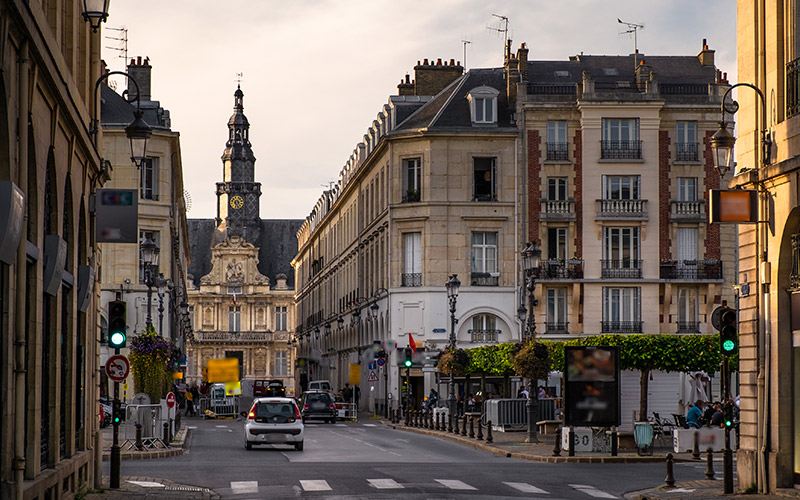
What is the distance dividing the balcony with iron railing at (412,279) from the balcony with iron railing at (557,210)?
19.6ft

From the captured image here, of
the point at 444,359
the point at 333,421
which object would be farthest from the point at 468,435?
the point at 333,421

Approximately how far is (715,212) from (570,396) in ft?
36.5

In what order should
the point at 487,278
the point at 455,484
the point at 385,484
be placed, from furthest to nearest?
the point at 487,278, the point at 455,484, the point at 385,484

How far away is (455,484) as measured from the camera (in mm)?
21906

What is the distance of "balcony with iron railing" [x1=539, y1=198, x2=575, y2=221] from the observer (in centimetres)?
5822

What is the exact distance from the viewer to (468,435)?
40406 millimetres

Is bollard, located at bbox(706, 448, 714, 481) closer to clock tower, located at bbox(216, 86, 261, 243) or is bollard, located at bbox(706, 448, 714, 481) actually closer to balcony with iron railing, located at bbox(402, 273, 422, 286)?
balcony with iron railing, located at bbox(402, 273, 422, 286)

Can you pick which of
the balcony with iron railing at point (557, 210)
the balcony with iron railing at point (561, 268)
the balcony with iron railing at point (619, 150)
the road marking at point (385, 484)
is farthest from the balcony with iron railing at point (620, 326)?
the road marking at point (385, 484)

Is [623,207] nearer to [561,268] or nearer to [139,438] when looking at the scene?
[561,268]

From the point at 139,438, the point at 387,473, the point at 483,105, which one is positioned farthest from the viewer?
the point at 483,105

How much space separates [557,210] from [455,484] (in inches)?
1474

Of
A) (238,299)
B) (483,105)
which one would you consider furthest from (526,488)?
(238,299)

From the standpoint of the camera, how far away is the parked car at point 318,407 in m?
55.1

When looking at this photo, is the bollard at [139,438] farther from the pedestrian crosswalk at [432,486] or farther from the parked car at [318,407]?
the parked car at [318,407]
